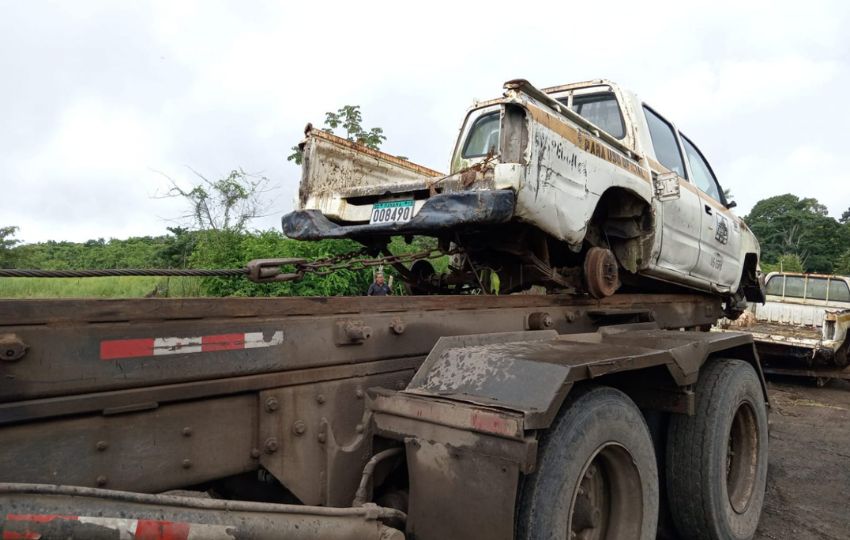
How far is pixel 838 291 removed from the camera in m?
11.5

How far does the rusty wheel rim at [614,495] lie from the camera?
248cm

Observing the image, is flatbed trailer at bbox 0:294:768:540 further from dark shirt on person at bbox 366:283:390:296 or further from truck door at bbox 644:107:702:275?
dark shirt on person at bbox 366:283:390:296

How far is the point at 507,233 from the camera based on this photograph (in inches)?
133

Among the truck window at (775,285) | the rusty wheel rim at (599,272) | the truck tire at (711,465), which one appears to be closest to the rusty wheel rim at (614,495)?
the truck tire at (711,465)

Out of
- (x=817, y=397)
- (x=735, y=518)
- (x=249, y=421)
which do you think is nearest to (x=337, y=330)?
(x=249, y=421)

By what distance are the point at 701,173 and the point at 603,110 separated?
1.64m

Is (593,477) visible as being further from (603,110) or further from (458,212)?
(603,110)

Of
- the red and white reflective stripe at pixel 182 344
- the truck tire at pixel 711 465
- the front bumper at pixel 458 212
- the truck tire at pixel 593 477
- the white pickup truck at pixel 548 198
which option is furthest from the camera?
the truck tire at pixel 711 465

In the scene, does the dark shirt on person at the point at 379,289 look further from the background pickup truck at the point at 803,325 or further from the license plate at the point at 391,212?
the background pickup truck at the point at 803,325

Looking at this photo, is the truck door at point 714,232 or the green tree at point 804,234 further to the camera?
the green tree at point 804,234

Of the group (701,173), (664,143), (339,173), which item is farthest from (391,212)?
(701,173)

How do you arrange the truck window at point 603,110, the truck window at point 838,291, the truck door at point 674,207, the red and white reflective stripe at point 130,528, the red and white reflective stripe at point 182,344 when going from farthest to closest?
the truck window at point 838,291
the truck window at point 603,110
the truck door at point 674,207
the red and white reflective stripe at point 182,344
the red and white reflective stripe at point 130,528

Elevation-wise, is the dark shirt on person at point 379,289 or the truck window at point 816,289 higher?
the truck window at point 816,289

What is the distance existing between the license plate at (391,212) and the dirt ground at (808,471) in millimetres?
3047
